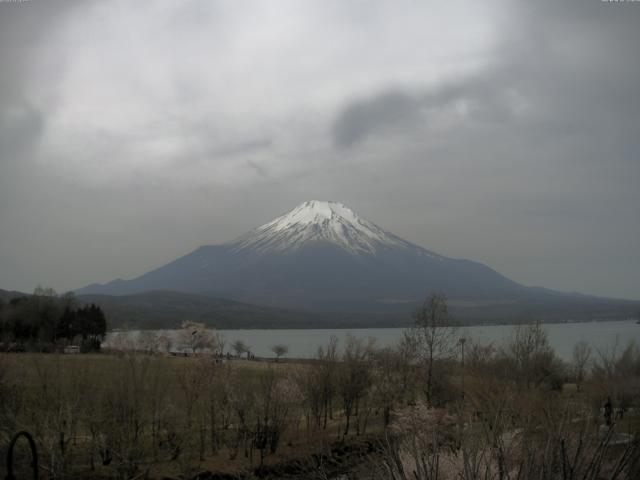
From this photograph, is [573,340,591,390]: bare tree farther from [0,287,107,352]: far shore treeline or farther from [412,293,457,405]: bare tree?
[0,287,107,352]: far shore treeline

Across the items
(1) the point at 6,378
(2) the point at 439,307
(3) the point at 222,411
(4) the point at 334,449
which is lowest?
(4) the point at 334,449

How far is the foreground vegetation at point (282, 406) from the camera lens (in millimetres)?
26609

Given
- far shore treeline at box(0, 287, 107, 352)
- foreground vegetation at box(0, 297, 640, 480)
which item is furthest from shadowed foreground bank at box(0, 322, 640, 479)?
far shore treeline at box(0, 287, 107, 352)

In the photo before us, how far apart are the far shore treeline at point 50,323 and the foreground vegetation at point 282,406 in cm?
4627

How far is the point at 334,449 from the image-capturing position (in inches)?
1400

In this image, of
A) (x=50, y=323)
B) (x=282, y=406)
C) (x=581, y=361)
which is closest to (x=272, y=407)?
(x=282, y=406)

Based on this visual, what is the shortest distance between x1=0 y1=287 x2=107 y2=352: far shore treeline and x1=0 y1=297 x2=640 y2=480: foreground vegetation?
152ft

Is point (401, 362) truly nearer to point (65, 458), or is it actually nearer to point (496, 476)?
point (65, 458)

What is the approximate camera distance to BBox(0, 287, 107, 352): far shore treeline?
8038 centimetres

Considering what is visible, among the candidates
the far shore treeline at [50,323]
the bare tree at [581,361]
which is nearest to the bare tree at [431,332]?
the bare tree at [581,361]

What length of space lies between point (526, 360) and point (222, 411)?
22.8 metres

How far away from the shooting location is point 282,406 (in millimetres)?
35375

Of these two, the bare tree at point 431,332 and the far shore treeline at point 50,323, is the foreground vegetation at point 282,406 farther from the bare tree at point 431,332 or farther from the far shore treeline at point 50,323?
the far shore treeline at point 50,323

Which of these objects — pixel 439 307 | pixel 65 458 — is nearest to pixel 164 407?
pixel 65 458
